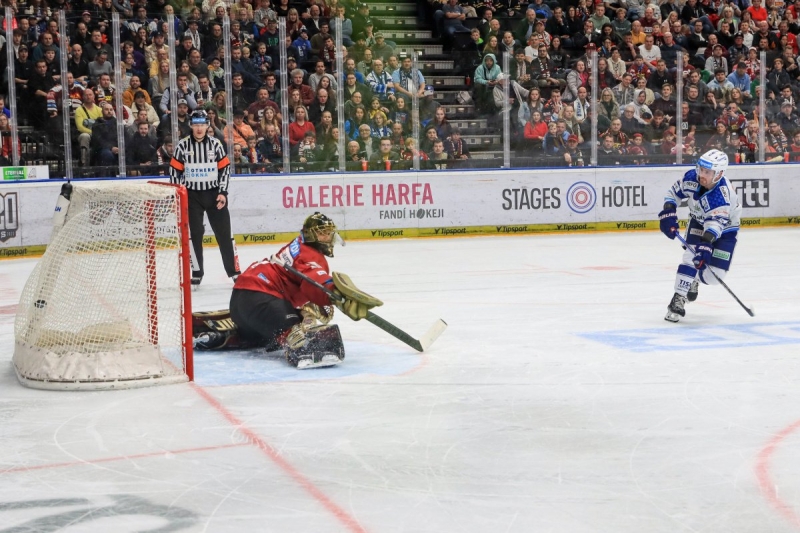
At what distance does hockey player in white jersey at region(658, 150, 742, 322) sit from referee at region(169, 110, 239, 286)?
3628 mm

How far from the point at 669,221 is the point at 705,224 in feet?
0.84

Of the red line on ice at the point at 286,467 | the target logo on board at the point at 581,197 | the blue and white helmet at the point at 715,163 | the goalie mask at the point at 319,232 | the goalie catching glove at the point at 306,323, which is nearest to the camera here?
the red line on ice at the point at 286,467

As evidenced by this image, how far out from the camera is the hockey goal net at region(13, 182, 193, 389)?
5082 mm

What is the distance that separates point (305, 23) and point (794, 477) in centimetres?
1095

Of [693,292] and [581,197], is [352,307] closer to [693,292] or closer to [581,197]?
[693,292]

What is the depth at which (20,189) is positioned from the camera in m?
11.4

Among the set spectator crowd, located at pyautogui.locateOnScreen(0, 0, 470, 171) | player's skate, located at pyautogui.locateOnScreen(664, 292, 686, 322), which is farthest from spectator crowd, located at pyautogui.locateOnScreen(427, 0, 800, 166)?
player's skate, located at pyautogui.locateOnScreen(664, 292, 686, 322)

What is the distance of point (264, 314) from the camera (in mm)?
5703

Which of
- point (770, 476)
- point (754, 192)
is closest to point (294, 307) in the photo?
point (770, 476)

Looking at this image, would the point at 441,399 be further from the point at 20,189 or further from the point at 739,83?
the point at 739,83

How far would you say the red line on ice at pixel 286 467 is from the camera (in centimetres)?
320

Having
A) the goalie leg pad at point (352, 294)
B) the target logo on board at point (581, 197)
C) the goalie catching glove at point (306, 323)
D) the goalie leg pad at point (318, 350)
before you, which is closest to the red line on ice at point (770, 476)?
the goalie leg pad at point (352, 294)

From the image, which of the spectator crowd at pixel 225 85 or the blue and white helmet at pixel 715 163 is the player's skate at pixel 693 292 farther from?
the spectator crowd at pixel 225 85

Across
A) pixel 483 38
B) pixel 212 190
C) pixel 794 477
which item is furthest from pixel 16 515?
pixel 483 38
